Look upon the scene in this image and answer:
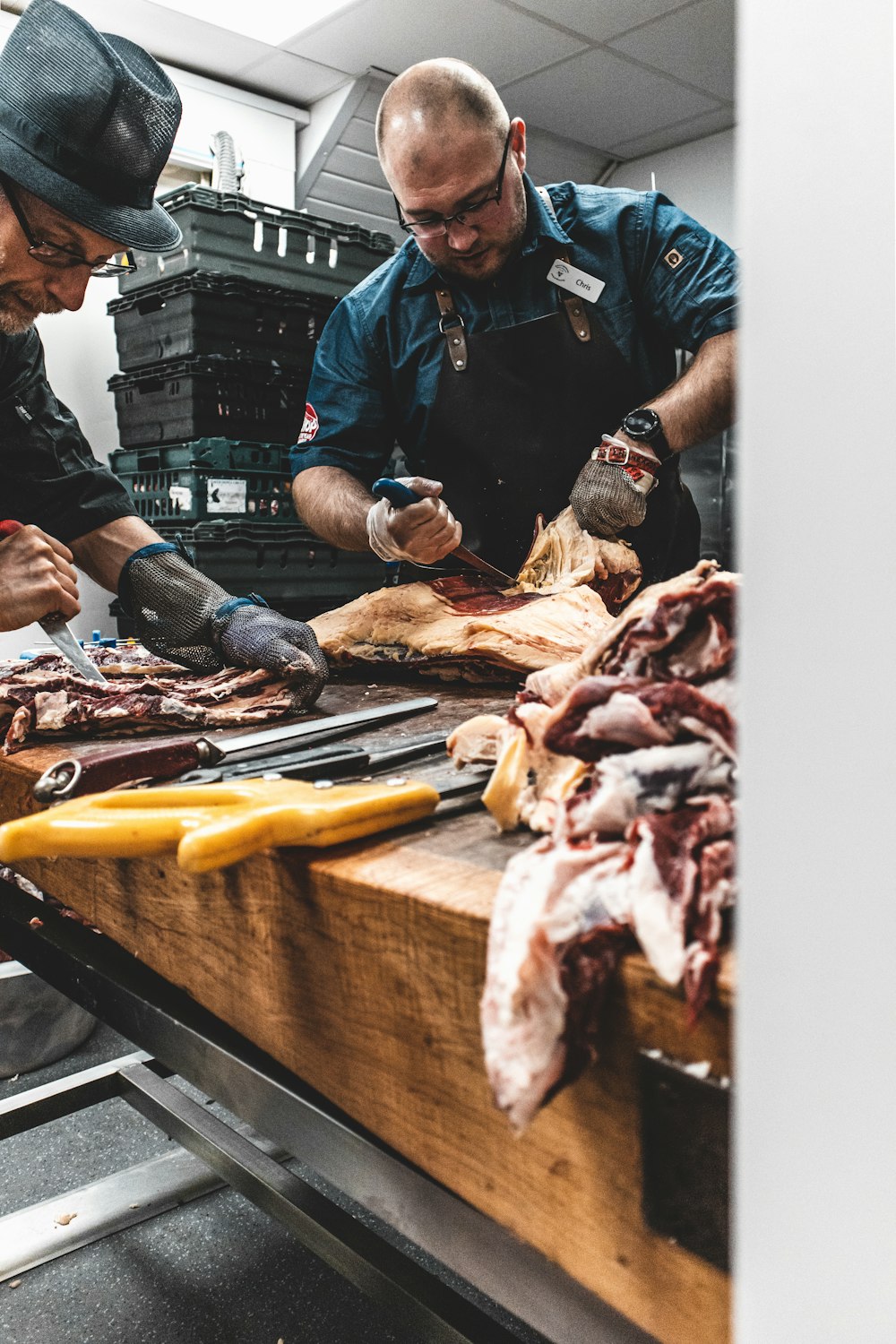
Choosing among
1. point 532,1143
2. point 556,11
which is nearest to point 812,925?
point 532,1143

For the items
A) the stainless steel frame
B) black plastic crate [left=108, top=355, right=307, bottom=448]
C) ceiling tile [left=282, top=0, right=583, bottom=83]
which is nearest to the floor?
the stainless steel frame

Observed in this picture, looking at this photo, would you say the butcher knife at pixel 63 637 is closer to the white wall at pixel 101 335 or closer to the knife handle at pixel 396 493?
the knife handle at pixel 396 493

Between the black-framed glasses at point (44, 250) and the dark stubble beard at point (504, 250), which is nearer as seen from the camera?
the black-framed glasses at point (44, 250)

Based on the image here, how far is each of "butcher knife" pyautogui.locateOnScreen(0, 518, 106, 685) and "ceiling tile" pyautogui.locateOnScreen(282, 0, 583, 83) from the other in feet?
11.9

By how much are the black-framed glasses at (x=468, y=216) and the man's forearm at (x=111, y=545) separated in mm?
997

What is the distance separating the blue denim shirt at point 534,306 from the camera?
2648mm

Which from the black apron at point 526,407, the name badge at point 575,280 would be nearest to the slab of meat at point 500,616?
the black apron at point 526,407

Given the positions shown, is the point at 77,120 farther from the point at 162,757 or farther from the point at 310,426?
the point at 162,757

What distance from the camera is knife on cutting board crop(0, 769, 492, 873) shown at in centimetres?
81

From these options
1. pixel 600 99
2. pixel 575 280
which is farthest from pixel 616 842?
pixel 600 99

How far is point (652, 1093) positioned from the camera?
0.63 meters

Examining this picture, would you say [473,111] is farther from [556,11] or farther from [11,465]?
[556,11]

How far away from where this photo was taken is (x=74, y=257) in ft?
7.07

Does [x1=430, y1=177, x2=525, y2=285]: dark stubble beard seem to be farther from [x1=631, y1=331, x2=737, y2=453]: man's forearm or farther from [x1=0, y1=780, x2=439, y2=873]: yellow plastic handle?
[x1=0, y1=780, x2=439, y2=873]: yellow plastic handle
